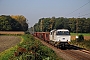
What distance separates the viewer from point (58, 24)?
132750 mm

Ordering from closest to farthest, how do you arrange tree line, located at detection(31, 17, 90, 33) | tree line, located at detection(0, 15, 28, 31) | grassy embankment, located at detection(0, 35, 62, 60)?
grassy embankment, located at detection(0, 35, 62, 60) < tree line, located at detection(31, 17, 90, 33) < tree line, located at detection(0, 15, 28, 31)

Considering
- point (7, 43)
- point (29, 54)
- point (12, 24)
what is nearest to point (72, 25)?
point (12, 24)

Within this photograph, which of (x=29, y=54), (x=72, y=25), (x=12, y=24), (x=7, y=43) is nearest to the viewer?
(x=29, y=54)

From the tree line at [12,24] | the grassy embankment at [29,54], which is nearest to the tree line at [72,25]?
the tree line at [12,24]

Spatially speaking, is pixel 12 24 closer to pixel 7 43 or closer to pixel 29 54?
pixel 7 43

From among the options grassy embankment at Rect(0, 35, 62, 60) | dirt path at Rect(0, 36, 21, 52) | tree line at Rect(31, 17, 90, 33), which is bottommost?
dirt path at Rect(0, 36, 21, 52)

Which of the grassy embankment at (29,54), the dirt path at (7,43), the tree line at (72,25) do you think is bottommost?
the dirt path at (7,43)

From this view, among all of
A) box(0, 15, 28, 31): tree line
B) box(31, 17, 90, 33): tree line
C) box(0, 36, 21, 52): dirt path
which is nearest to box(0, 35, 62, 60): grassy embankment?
box(0, 36, 21, 52): dirt path

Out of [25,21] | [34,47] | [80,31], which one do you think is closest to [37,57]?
[34,47]

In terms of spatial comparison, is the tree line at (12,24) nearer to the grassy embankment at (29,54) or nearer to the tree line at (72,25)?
the tree line at (72,25)

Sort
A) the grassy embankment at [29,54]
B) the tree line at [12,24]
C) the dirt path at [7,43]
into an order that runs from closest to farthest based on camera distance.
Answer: the grassy embankment at [29,54] < the dirt path at [7,43] < the tree line at [12,24]

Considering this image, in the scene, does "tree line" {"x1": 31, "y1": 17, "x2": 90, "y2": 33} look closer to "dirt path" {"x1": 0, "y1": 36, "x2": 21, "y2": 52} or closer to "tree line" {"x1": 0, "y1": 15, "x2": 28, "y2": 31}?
"tree line" {"x1": 0, "y1": 15, "x2": 28, "y2": 31}

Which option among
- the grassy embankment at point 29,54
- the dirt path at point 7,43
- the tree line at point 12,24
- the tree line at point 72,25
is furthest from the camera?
the tree line at point 12,24

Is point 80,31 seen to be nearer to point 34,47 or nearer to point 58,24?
point 58,24
